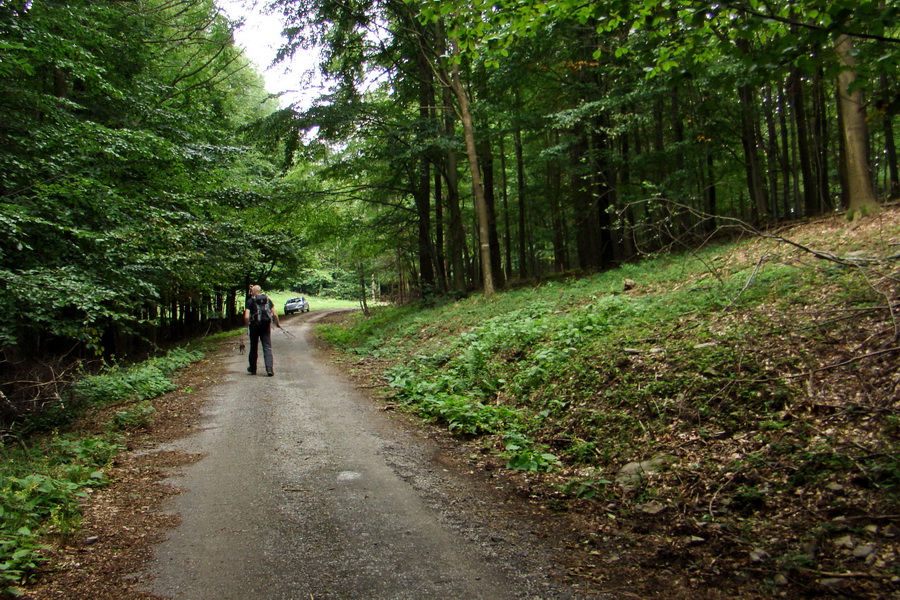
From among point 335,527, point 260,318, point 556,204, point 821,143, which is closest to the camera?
point 335,527

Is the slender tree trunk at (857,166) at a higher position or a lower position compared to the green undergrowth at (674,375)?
higher

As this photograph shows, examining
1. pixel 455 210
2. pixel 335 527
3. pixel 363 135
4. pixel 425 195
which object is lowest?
pixel 335 527

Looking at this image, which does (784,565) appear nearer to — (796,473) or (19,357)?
(796,473)

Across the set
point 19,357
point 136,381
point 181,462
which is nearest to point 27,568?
point 181,462

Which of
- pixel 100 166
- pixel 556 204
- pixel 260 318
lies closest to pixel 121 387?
pixel 260 318

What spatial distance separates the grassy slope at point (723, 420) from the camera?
309 centimetres

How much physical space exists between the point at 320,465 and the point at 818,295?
230 inches

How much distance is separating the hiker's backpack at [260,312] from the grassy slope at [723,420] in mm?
3455

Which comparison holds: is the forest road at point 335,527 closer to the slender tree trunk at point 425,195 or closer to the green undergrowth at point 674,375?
the green undergrowth at point 674,375

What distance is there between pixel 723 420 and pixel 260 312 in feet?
27.9

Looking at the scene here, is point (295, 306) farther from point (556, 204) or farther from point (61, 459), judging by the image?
point (61, 459)

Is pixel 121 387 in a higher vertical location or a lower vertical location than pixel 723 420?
higher

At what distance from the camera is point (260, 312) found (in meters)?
10.3

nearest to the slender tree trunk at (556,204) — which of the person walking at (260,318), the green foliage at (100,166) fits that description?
the green foliage at (100,166)
